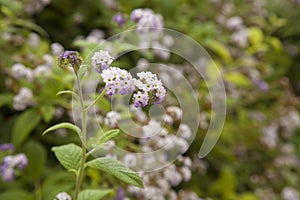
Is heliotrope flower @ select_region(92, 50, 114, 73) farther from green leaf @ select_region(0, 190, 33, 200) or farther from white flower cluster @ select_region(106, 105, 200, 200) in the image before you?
green leaf @ select_region(0, 190, 33, 200)

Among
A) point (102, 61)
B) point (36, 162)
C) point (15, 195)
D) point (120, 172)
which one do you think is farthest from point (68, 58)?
point (36, 162)

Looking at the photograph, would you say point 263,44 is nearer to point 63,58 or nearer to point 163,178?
point 163,178

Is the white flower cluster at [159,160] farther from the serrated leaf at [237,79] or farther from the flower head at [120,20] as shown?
the serrated leaf at [237,79]

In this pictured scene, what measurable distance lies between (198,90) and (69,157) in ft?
5.17

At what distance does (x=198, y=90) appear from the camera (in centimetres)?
290

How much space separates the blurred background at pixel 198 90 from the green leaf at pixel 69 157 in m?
0.45

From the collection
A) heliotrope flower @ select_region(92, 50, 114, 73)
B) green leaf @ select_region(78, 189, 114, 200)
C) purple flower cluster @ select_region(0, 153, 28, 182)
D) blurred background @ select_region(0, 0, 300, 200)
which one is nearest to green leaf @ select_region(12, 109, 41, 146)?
blurred background @ select_region(0, 0, 300, 200)

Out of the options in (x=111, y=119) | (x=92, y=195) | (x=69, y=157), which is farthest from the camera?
(x=111, y=119)

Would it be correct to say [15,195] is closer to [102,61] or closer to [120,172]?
[120,172]

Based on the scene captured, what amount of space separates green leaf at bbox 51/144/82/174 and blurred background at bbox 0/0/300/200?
1.49 ft

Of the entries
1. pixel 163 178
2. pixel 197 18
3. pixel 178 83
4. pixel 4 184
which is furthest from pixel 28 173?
pixel 197 18

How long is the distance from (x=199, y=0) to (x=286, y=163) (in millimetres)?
1427

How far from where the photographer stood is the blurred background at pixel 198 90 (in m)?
2.14

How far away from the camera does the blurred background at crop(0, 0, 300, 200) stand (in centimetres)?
214
